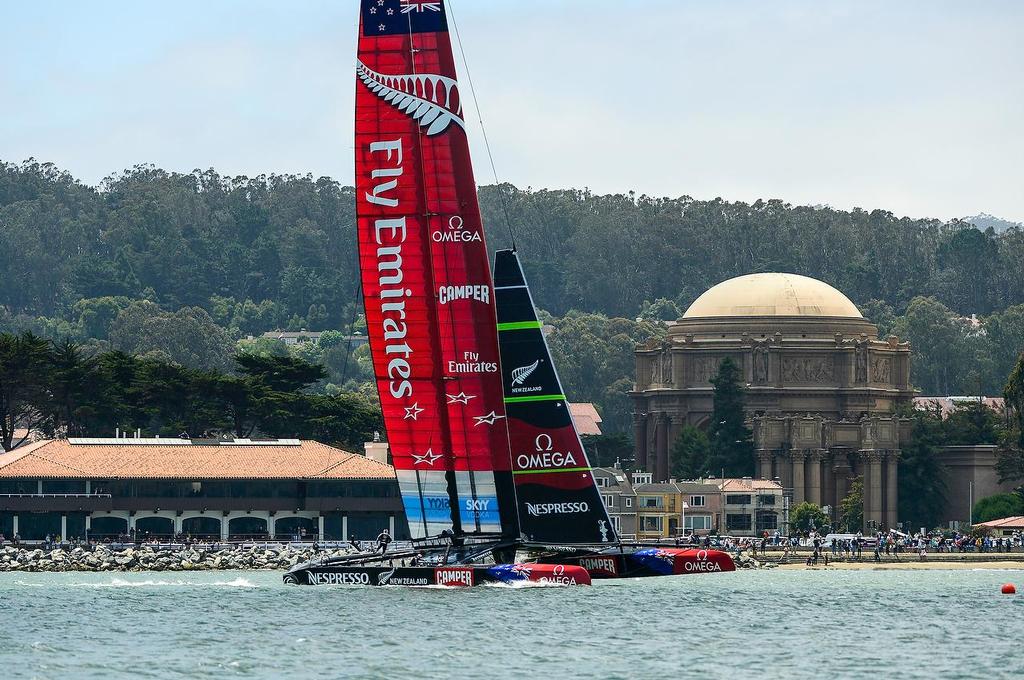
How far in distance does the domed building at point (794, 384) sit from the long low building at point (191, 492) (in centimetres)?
3789

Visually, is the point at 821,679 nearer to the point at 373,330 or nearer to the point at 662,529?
the point at 373,330

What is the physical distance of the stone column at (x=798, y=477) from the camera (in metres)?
149

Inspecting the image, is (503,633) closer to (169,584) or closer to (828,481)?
(169,584)

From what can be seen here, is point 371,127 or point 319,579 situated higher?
point 371,127

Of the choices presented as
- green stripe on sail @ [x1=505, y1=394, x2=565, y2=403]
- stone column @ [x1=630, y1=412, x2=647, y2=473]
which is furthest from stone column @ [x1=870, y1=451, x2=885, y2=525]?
green stripe on sail @ [x1=505, y1=394, x2=565, y2=403]

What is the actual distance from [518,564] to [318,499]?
5017 cm

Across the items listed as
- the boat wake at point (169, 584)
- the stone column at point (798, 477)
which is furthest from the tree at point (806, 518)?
the boat wake at point (169, 584)

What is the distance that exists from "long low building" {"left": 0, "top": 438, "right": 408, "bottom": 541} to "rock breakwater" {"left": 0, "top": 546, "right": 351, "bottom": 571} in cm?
859

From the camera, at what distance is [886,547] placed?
383 feet

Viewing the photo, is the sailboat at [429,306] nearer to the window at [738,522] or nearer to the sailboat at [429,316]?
the sailboat at [429,316]

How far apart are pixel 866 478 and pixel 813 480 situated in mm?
3218

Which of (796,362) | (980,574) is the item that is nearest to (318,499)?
(980,574)

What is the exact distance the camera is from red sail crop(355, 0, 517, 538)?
64750 mm

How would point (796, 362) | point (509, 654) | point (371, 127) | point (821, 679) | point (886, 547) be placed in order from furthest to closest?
point (796, 362) → point (886, 547) → point (371, 127) → point (509, 654) → point (821, 679)
